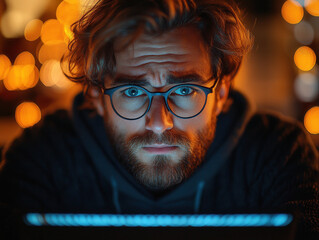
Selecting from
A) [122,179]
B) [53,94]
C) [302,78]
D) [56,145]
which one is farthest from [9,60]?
[302,78]

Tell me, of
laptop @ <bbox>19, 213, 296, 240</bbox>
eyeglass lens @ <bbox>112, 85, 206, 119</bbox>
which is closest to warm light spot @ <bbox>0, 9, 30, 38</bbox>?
eyeglass lens @ <bbox>112, 85, 206, 119</bbox>

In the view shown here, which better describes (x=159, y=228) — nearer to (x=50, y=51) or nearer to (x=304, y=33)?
(x=50, y=51)

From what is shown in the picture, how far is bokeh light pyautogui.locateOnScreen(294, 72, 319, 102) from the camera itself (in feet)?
11.4

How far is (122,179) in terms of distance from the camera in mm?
1188

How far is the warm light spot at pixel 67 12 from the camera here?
3.30 meters

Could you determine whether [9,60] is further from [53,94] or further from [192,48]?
[192,48]

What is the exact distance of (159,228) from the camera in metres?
0.62

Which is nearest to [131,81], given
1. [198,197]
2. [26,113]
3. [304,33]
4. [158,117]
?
[158,117]

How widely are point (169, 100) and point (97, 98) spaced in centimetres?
35

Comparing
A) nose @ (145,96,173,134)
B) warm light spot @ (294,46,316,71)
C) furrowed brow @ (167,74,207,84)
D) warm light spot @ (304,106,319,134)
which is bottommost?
warm light spot @ (304,106,319,134)

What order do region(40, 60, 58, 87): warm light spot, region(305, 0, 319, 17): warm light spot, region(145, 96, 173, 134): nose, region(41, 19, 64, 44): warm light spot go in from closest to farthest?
region(145, 96, 173, 134): nose, region(305, 0, 319, 17): warm light spot, region(41, 19, 64, 44): warm light spot, region(40, 60, 58, 87): warm light spot

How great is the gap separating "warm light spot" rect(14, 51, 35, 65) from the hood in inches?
97.0

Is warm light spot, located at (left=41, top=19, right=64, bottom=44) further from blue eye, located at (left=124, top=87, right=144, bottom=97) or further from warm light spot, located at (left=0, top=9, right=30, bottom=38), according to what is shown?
blue eye, located at (left=124, top=87, right=144, bottom=97)

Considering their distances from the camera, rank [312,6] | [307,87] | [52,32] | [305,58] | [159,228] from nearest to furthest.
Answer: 1. [159,228]
2. [312,6]
3. [305,58]
4. [52,32]
5. [307,87]
